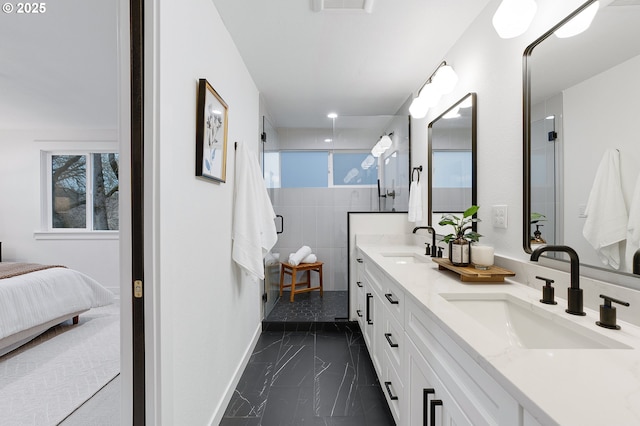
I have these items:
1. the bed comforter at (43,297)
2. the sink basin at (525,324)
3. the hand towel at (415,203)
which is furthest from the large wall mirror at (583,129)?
the bed comforter at (43,297)

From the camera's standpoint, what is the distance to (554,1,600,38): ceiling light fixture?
1020 millimetres

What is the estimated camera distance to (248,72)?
7.88ft

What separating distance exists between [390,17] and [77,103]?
3368 mm

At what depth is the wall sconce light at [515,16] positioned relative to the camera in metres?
1.23

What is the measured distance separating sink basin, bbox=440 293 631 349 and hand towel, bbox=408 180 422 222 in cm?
148

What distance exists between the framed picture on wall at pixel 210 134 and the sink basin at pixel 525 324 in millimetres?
1246

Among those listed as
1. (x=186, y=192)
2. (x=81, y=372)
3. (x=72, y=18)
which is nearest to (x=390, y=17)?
(x=186, y=192)

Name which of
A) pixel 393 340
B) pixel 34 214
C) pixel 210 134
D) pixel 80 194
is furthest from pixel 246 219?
pixel 34 214

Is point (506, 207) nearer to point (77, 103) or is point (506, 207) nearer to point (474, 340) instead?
point (474, 340)

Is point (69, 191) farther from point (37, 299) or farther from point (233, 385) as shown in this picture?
point (233, 385)

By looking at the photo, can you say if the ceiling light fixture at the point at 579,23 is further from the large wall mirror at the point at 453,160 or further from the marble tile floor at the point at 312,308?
the marble tile floor at the point at 312,308

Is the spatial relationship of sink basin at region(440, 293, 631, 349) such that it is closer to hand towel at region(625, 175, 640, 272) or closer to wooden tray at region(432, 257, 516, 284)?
wooden tray at region(432, 257, 516, 284)

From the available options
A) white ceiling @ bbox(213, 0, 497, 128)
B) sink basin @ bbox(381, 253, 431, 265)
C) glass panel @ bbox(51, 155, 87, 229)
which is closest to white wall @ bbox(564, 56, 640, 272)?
white ceiling @ bbox(213, 0, 497, 128)

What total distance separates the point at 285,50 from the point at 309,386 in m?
2.36
